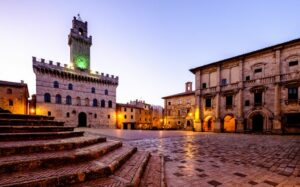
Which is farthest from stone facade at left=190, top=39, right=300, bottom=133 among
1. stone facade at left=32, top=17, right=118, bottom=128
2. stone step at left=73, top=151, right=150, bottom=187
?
stone step at left=73, top=151, right=150, bottom=187

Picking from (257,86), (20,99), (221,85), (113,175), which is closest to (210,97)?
(221,85)

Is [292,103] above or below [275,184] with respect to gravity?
above

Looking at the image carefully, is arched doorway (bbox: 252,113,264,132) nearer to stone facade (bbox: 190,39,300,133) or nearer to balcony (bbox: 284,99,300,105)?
stone facade (bbox: 190,39,300,133)

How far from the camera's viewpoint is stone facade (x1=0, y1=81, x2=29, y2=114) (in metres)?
28.2

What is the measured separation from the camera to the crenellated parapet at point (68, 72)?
29938 millimetres

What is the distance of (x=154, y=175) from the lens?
416cm

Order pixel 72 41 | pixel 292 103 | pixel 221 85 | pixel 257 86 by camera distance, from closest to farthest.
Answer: pixel 292 103, pixel 257 86, pixel 221 85, pixel 72 41

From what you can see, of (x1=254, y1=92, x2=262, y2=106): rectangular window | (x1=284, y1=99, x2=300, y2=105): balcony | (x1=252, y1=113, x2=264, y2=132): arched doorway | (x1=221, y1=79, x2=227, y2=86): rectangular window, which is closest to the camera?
(x1=284, y1=99, x2=300, y2=105): balcony

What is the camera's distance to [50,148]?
4062mm

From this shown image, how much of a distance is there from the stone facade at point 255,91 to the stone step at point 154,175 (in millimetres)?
21912

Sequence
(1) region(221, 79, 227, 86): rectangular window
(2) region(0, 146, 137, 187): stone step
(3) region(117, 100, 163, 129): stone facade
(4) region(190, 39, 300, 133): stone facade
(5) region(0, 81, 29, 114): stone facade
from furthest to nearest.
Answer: (3) region(117, 100, 163, 129): stone facade, (5) region(0, 81, 29, 114): stone facade, (1) region(221, 79, 227, 86): rectangular window, (4) region(190, 39, 300, 133): stone facade, (2) region(0, 146, 137, 187): stone step

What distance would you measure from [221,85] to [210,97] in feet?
9.19

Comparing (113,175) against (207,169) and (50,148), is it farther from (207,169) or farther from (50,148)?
(207,169)

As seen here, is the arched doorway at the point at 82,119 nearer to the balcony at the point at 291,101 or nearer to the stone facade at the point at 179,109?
the stone facade at the point at 179,109
